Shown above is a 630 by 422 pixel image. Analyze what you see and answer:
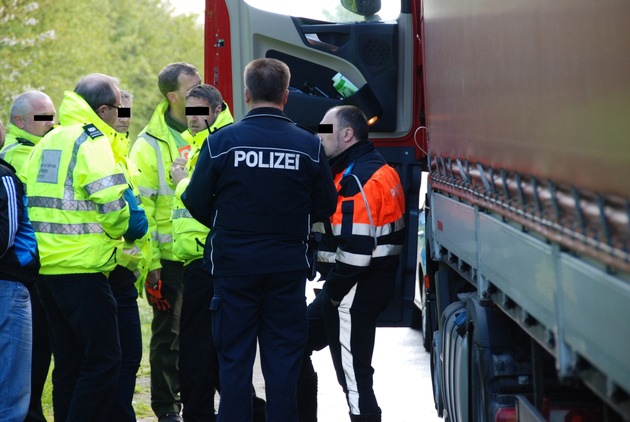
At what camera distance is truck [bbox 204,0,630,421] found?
8.95 feet

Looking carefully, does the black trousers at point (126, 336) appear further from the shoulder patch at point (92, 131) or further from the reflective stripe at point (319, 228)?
the reflective stripe at point (319, 228)

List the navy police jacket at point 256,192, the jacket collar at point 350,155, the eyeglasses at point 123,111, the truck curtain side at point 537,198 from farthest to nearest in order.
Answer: the jacket collar at point 350,155, the eyeglasses at point 123,111, the navy police jacket at point 256,192, the truck curtain side at point 537,198

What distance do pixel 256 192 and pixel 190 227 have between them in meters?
1.12

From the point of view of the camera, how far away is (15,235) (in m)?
5.31

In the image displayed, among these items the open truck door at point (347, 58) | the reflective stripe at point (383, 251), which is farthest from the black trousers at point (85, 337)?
the open truck door at point (347, 58)

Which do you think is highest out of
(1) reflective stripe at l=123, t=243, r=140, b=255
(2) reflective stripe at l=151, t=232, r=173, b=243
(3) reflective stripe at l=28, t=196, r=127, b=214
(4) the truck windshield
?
(4) the truck windshield

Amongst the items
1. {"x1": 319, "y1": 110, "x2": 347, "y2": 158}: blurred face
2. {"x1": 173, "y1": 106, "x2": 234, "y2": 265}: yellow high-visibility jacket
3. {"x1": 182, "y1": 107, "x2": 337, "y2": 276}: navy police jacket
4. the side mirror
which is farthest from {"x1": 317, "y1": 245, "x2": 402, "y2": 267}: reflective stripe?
the side mirror

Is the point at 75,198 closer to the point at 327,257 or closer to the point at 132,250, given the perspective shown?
the point at 132,250

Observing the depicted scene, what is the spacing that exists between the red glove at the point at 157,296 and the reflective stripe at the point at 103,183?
1410 mm

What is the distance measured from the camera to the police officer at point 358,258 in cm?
626

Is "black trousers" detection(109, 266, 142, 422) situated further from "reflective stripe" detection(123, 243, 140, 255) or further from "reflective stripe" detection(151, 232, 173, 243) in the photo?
"reflective stripe" detection(151, 232, 173, 243)

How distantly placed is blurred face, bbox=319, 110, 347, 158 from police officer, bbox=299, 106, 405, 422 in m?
0.01

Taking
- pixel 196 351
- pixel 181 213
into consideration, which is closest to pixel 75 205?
pixel 181 213

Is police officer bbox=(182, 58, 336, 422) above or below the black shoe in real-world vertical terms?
above
